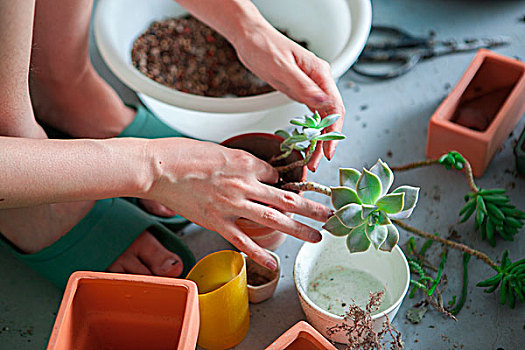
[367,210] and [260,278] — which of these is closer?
[367,210]

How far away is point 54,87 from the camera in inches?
48.8

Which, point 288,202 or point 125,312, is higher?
point 288,202

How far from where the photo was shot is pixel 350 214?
0.88m

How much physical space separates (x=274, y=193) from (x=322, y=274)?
0.26 meters

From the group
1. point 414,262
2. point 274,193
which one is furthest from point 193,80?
point 414,262

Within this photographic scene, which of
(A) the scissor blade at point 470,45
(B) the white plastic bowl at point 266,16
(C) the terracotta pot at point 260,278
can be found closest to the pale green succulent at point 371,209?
(C) the terracotta pot at point 260,278

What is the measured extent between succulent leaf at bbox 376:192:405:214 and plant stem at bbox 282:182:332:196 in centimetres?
13

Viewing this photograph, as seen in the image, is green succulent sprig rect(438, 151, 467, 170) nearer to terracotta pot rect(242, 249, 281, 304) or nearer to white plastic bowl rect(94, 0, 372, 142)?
white plastic bowl rect(94, 0, 372, 142)

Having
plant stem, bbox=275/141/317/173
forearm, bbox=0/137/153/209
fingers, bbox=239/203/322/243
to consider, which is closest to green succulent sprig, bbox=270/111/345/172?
plant stem, bbox=275/141/317/173

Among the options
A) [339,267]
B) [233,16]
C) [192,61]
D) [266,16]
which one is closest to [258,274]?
[339,267]

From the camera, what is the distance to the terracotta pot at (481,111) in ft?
4.10

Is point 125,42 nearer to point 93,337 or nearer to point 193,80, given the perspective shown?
point 193,80

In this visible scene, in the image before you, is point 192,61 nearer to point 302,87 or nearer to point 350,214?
point 302,87

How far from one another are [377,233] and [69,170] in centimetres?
48
